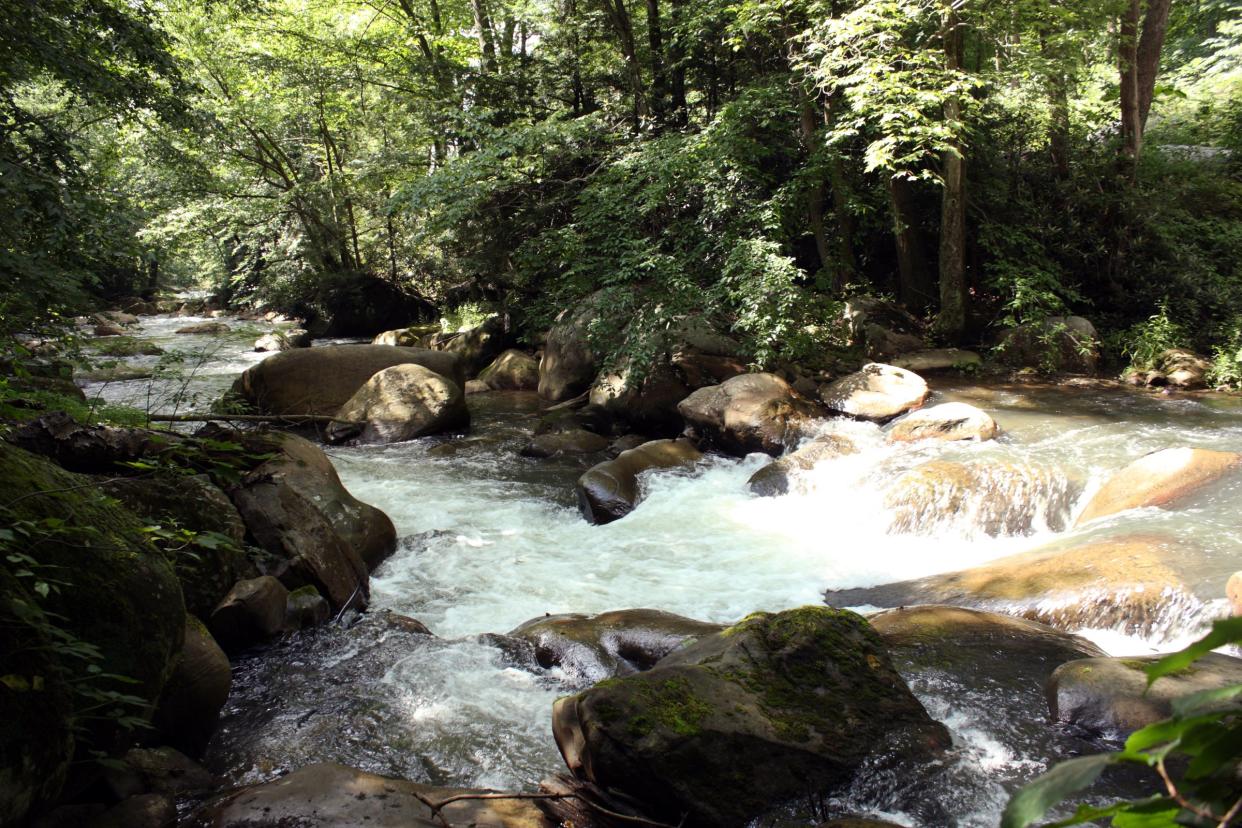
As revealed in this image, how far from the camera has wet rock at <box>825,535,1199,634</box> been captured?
4.93 m

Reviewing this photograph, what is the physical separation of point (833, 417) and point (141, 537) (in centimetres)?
805

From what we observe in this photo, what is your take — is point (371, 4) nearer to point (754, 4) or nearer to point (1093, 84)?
point (754, 4)

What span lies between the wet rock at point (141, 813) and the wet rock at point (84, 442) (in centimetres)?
245

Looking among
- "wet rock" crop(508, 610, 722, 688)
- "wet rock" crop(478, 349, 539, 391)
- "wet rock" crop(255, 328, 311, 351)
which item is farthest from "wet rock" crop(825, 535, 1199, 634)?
"wet rock" crop(255, 328, 311, 351)

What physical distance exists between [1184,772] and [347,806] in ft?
10.0

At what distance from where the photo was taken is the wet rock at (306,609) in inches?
200

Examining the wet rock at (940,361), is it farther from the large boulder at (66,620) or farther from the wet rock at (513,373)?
the large boulder at (66,620)

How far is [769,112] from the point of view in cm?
1161

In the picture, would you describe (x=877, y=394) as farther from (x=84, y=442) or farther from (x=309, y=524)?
(x=84, y=442)

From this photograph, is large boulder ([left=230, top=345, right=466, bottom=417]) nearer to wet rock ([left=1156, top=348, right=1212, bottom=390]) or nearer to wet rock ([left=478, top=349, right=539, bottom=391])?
wet rock ([left=478, top=349, right=539, bottom=391])

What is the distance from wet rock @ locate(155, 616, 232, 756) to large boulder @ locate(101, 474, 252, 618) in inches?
20.7

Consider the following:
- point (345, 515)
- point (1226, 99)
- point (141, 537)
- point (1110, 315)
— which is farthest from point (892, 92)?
point (1226, 99)

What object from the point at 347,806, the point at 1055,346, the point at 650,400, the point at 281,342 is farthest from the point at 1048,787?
the point at 281,342

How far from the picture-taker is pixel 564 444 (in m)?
10.1
